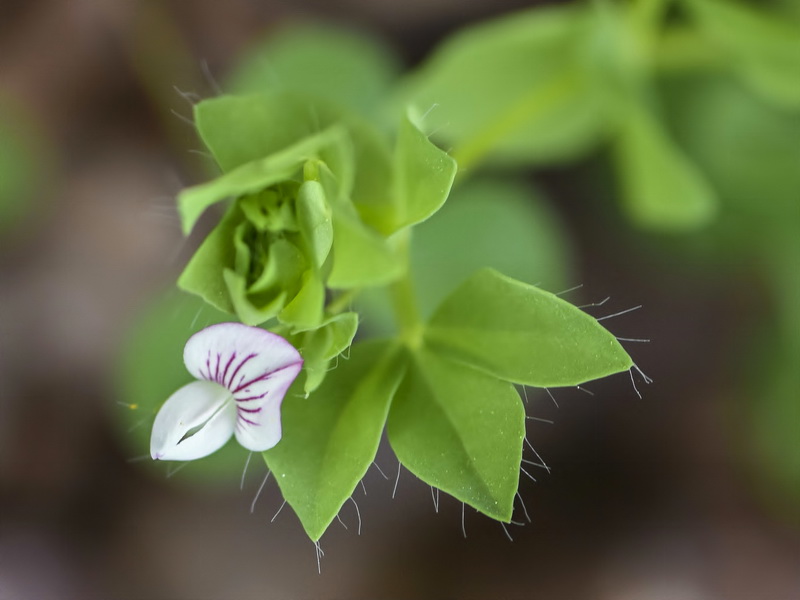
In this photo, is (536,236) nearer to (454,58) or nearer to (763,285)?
(454,58)

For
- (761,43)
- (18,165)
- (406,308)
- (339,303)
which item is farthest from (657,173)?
(18,165)

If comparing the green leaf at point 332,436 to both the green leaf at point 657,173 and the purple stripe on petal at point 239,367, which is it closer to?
the purple stripe on petal at point 239,367

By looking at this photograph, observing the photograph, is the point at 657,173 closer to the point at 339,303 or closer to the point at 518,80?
the point at 518,80

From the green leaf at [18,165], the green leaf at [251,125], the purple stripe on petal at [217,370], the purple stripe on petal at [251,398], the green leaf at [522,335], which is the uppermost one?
the green leaf at [251,125]

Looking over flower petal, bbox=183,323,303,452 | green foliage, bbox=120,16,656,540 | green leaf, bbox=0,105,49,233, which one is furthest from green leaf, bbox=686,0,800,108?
green leaf, bbox=0,105,49,233

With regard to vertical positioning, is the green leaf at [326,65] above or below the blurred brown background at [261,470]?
above

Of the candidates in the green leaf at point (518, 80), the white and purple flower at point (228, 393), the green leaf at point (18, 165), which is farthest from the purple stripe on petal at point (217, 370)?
the green leaf at point (18, 165)
